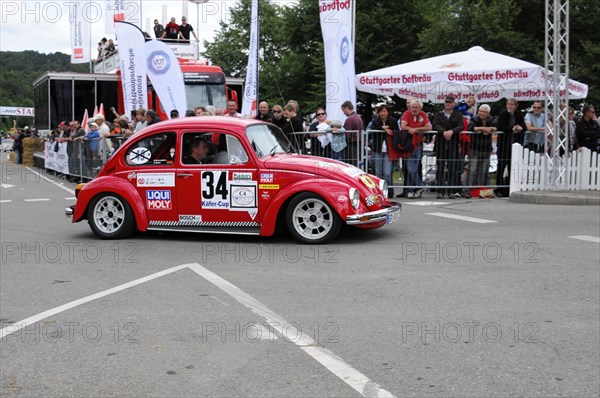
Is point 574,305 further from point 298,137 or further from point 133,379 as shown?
point 298,137

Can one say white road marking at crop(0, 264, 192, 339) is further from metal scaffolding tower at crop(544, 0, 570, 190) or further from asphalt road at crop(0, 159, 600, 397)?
metal scaffolding tower at crop(544, 0, 570, 190)

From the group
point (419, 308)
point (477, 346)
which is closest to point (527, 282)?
point (419, 308)

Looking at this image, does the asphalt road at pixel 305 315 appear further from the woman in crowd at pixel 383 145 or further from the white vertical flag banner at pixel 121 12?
the white vertical flag banner at pixel 121 12

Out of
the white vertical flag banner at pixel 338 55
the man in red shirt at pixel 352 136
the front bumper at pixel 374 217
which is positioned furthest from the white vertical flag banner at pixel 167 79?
the front bumper at pixel 374 217

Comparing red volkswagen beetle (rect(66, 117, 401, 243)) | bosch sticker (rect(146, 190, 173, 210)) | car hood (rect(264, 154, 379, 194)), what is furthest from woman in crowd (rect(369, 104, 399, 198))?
bosch sticker (rect(146, 190, 173, 210))

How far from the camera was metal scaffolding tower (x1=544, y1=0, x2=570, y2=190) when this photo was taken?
14461mm

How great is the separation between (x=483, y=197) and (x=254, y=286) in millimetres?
9179

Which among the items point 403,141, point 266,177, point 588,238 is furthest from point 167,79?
point 588,238

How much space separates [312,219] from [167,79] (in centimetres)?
1104

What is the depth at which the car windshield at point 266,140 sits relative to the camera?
9.84 metres

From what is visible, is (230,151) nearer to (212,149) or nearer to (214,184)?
(212,149)

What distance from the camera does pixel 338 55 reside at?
18.1 m

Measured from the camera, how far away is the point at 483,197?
Result: 1520cm

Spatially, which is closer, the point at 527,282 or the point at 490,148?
the point at 527,282
